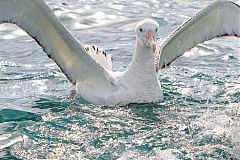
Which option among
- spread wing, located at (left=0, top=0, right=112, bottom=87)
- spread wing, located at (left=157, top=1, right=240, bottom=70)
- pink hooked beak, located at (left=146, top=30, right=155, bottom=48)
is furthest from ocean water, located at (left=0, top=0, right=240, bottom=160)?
pink hooked beak, located at (left=146, top=30, right=155, bottom=48)

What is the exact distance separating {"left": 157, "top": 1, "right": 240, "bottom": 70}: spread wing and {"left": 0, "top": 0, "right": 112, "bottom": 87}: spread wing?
1056mm

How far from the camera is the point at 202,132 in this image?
7746 millimetres

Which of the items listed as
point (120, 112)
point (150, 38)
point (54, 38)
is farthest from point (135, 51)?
point (54, 38)

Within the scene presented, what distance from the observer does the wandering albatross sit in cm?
847

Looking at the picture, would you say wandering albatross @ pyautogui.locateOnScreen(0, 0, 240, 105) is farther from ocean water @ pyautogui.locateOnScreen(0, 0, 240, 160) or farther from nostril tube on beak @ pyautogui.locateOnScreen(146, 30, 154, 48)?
ocean water @ pyautogui.locateOnScreen(0, 0, 240, 160)

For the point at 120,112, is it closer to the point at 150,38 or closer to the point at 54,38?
the point at 150,38

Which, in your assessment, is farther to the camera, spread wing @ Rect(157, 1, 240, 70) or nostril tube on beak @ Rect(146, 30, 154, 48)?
spread wing @ Rect(157, 1, 240, 70)

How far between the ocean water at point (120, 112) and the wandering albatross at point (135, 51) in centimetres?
19

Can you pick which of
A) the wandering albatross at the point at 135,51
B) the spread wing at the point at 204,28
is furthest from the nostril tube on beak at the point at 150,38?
the spread wing at the point at 204,28

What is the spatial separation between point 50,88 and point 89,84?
31.1 inches

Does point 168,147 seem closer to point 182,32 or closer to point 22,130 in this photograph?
point 22,130

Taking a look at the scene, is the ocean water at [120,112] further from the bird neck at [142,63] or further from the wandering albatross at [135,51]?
the bird neck at [142,63]

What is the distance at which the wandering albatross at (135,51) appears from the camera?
8.47 meters

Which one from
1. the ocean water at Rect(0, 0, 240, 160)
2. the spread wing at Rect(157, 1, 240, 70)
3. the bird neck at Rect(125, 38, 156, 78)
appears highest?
the spread wing at Rect(157, 1, 240, 70)
